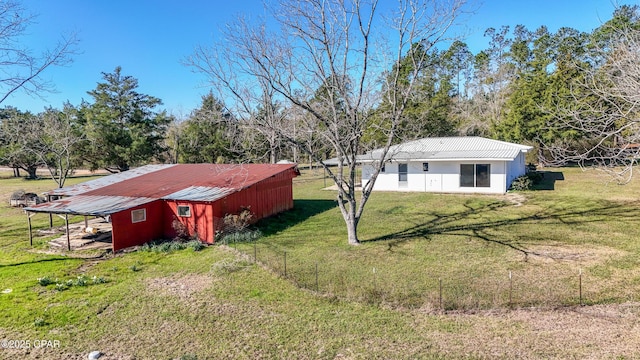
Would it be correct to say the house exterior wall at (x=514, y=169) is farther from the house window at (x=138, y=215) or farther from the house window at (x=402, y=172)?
the house window at (x=138, y=215)

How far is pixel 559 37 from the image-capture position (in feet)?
145

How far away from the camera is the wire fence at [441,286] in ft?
25.2

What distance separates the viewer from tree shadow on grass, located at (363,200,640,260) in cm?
1299

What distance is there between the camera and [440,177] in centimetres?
2284

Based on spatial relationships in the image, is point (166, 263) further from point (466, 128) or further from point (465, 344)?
point (466, 128)

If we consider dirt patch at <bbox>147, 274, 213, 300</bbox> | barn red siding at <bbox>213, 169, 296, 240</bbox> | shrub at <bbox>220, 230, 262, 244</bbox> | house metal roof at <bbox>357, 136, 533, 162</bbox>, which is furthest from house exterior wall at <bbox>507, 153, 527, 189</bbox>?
dirt patch at <bbox>147, 274, 213, 300</bbox>

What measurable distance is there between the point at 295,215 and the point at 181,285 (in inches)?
365

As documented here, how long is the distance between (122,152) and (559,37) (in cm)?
5162

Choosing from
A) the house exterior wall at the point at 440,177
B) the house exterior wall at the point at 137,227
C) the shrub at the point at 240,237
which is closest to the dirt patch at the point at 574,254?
the shrub at the point at 240,237

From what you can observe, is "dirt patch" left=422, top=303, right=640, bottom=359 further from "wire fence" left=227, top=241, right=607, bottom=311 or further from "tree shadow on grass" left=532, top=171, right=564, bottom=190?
"tree shadow on grass" left=532, top=171, right=564, bottom=190

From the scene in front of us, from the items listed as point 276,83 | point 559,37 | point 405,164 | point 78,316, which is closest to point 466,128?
point 559,37

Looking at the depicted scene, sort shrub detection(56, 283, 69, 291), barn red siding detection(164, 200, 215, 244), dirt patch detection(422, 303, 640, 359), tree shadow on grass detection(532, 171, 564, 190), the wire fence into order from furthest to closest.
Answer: tree shadow on grass detection(532, 171, 564, 190)
barn red siding detection(164, 200, 215, 244)
shrub detection(56, 283, 69, 291)
the wire fence
dirt patch detection(422, 303, 640, 359)

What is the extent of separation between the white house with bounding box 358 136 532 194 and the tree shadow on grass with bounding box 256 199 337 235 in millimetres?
3776

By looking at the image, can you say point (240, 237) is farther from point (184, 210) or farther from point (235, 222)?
point (184, 210)
